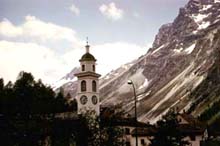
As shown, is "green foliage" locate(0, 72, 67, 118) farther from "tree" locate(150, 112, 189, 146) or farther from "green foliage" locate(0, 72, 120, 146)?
"tree" locate(150, 112, 189, 146)

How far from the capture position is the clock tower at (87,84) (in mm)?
86062

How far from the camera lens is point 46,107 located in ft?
252

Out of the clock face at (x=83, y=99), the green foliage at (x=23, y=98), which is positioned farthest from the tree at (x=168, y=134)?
the clock face at (x=83, y=99)

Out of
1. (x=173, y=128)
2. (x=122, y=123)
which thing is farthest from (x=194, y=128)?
(x=173, y=128)

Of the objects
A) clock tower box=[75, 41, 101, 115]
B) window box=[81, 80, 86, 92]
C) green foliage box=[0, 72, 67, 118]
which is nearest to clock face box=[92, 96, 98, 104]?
clock tower box=[75, 41, 101, 115]

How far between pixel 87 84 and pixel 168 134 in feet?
107

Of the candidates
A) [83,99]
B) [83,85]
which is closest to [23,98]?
[83,99]

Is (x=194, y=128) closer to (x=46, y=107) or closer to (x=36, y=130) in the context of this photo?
(x=46, y=107)

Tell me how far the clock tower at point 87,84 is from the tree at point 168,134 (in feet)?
97.9

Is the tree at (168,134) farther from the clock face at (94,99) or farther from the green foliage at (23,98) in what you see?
the clock face at (94,99)

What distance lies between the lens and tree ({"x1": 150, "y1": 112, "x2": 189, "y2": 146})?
55250mm

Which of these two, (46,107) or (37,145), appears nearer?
(37,145)

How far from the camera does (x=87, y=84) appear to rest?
86812mm

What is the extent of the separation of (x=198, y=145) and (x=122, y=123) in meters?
19.4
